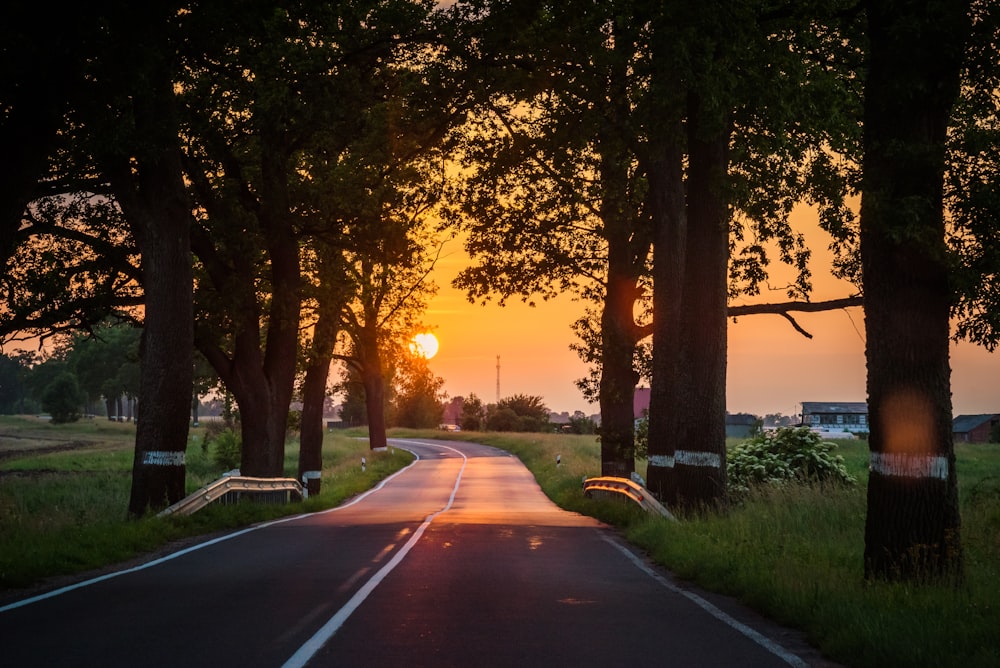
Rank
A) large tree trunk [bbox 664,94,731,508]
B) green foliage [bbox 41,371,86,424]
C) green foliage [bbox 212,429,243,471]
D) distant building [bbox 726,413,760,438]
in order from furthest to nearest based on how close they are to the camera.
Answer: distant building [bbox 726,413,760,438] < green foliage [bbox 41,371,86,424] < green foliage [bbox 212,429,243,471] < large tree trunk [bbox 664,94,731,508]

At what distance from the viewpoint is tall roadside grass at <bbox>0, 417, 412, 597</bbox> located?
13.6m

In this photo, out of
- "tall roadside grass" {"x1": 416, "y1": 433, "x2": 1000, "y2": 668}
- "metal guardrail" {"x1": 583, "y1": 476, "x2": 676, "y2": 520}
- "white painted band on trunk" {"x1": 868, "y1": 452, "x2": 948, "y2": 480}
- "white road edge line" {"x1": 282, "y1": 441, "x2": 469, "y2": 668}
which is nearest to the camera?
"white road edge line" {"x1": 282, "y1": 441, "x2": 469, "y2": 668}

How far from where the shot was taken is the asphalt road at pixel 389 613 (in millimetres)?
7590

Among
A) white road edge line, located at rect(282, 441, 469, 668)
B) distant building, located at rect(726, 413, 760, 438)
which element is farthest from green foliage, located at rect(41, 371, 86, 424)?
white road edge line, located at rect(282, 441, 469, 668)

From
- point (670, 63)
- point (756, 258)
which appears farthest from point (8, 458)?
point (670, 63)

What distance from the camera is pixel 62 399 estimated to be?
132250 millimetres

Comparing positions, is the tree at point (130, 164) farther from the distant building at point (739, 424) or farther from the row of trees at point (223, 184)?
the distant building at point (739, 424)

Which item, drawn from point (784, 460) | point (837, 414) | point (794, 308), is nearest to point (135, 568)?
point (794, 308)

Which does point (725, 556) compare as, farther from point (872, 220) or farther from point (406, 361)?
point (406, 361)

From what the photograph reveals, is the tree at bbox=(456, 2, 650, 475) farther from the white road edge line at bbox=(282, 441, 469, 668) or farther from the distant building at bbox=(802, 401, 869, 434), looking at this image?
the distant building at bbox=(802, 401, 869, 434)

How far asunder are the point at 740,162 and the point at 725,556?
10.4m

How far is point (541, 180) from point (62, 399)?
117346mm

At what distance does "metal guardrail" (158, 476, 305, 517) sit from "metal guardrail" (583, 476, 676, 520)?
7.77 m

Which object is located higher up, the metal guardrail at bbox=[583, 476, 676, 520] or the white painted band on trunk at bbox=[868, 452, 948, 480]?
the white painted band on trunk at bbox=[868, 452, 948, 480]
